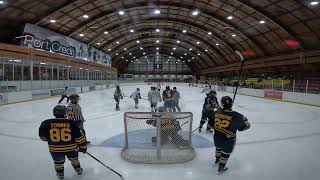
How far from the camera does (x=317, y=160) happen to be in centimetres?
584

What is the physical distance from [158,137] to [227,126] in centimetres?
152

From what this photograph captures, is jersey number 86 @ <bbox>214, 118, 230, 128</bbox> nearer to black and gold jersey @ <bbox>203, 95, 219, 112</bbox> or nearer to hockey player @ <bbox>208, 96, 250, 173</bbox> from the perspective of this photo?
hockey player @ <bbox>208, 96, 250, 173</bbox>

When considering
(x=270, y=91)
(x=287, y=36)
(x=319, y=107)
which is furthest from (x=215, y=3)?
(x=319, y=107)

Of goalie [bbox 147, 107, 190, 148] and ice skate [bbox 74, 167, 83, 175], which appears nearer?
ice skate [bbox 74, 167, 83, 175]

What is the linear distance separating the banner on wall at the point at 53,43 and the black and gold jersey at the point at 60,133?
24.6 metres

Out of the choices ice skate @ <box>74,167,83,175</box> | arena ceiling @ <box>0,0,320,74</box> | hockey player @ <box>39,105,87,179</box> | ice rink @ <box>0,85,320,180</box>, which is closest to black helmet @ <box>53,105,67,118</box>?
hockey player @ <box>39,105,87,179</box>

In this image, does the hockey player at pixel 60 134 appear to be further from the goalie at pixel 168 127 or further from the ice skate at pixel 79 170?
the goalie at pixel 168 127

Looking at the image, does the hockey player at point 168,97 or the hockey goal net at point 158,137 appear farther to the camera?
the hockey player at point 168,97

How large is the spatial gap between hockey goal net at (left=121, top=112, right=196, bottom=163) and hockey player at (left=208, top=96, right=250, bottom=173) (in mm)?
935

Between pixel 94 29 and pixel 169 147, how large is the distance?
116 feet

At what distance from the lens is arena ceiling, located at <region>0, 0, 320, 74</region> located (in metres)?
24.6

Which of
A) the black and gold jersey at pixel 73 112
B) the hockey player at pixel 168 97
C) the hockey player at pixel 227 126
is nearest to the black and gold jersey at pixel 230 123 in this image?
the hockey player at pixel 227 126

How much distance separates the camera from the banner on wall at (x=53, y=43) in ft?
85.5

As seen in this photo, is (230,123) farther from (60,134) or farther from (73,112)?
(73,112)
